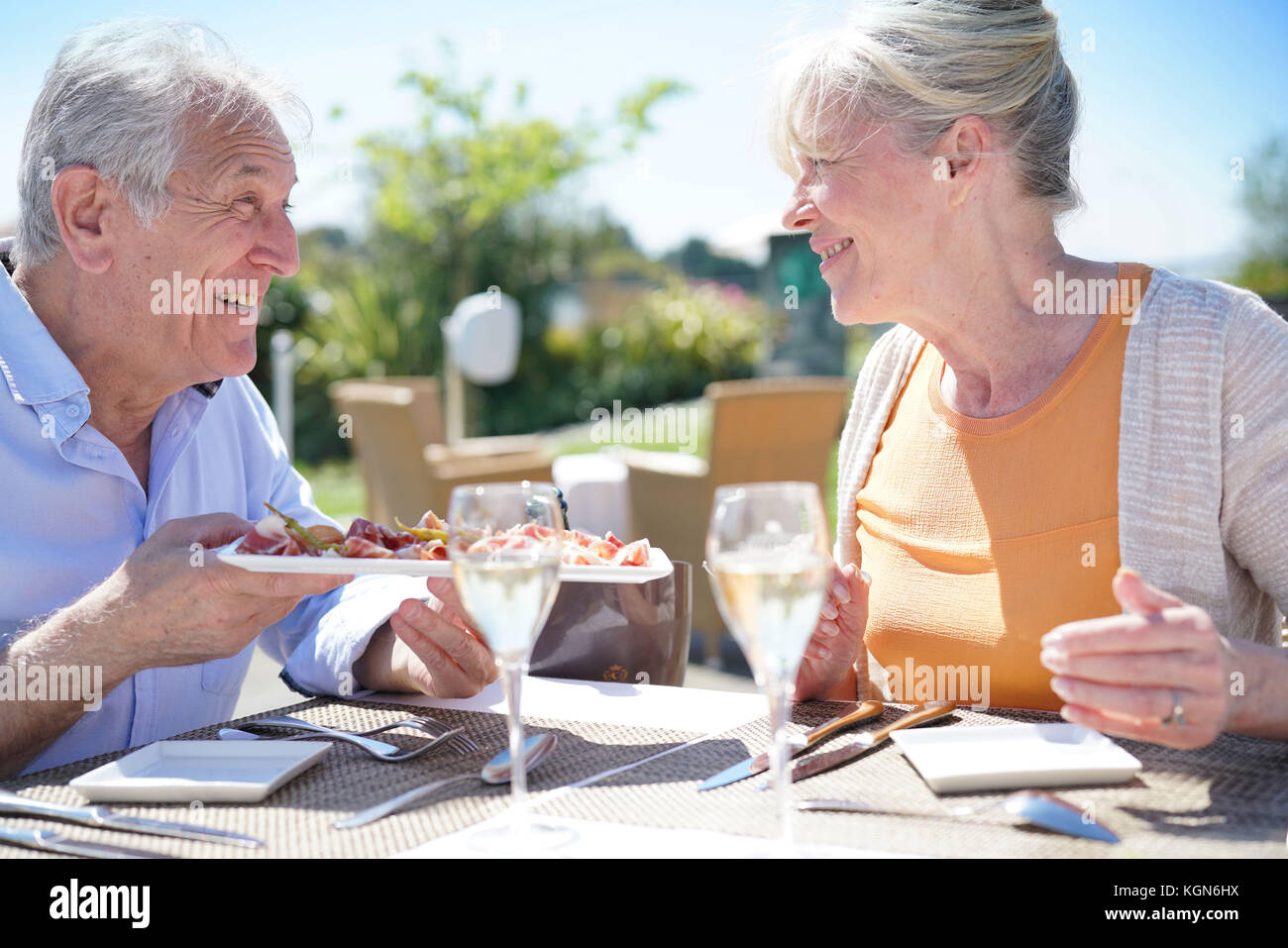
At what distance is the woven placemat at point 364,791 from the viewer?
1.09 metres

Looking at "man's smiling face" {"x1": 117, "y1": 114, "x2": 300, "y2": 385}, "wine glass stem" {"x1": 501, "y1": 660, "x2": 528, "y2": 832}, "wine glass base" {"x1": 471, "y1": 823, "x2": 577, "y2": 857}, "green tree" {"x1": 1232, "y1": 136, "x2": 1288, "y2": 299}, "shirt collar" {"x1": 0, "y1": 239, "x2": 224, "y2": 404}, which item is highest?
"green tree" {"x1": 1232, "y1": 136, "x2": 1288, "y2": 299}

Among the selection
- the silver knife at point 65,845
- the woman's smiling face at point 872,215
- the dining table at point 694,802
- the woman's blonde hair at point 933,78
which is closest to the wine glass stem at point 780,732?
the dining table at point 694,802

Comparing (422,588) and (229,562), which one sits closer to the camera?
(229,562)

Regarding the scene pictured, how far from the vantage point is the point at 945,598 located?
197 cm

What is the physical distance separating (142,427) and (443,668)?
0.96 meters

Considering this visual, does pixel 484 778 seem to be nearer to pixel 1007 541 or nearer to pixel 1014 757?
pixel 1014 757

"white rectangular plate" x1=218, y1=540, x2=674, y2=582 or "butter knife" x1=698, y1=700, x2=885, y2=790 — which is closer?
"butter knife" x1=698, y1=700, x2=885, y2=790

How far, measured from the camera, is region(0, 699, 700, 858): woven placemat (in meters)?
1.09

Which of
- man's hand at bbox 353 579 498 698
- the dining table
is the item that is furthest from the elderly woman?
man's hand at bbox 353 579 498 698

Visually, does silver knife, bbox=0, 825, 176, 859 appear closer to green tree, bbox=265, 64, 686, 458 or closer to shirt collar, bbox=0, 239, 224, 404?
shirt collar, bbox=0, 239, 224, 404

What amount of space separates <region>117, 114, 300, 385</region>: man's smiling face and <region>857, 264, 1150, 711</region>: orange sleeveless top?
4.42ft

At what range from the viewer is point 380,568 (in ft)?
4.49
